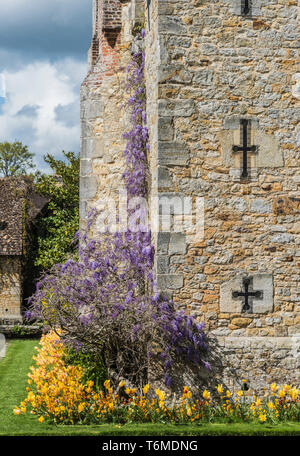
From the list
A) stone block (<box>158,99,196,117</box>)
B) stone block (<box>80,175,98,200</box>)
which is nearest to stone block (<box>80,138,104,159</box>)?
stone block (<box>80,175,98,200</box>)

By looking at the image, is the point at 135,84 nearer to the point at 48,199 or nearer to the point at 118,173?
the point at 118,173

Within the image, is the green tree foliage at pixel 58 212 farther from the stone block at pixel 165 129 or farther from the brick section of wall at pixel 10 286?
the stone block at pixel 165 129

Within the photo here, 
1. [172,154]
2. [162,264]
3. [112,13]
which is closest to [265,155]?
[172,154]

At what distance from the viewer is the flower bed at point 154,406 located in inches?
273

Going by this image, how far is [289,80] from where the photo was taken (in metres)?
7.79

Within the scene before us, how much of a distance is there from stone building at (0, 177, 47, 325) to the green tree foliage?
17.4 inches

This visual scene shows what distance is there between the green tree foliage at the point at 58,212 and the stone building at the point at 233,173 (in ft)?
38.8

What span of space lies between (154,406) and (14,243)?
41.8ft

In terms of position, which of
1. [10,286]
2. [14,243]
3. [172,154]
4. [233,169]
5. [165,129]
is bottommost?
[10,286]

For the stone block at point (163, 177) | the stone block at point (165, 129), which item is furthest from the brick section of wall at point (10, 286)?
the stone block at point (165, 129)

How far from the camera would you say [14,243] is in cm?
1894

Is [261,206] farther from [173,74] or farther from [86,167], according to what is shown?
[86,167]

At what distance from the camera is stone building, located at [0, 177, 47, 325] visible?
61.4 ft

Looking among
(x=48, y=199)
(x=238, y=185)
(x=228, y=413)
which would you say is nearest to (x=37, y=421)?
(x=228, y=413)
